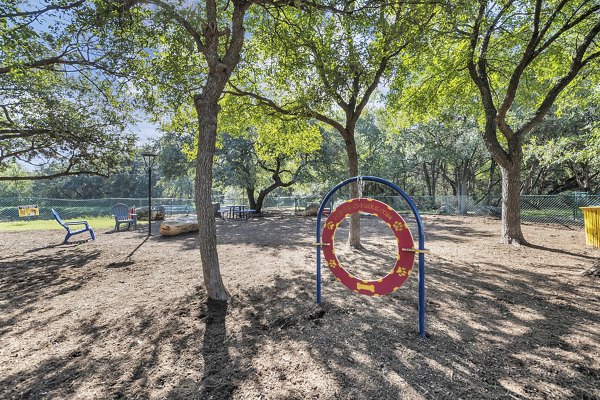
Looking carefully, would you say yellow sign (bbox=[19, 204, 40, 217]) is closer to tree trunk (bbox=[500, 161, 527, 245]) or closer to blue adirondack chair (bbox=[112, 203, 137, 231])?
blue adirondack chair (bbox=[112, 203, 137, 231])

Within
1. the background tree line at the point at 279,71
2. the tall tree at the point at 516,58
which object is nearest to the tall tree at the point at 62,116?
the background tree line at the point at 279,71

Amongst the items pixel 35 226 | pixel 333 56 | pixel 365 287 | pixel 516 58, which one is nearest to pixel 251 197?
pixel 35 226

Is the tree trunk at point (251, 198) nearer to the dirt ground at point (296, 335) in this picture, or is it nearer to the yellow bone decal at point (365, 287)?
the dirt ground at point (296, 335)

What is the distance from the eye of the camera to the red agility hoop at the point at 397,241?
9.48 feet

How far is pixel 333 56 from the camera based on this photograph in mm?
6051

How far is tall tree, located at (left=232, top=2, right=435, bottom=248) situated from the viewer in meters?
5.37

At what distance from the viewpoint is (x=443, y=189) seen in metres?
41.3

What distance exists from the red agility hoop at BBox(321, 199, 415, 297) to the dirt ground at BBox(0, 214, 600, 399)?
0.45 meters

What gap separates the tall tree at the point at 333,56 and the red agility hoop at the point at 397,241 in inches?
126

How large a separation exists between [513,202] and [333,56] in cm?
641

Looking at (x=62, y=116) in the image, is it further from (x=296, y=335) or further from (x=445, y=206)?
(x=445, y=206)

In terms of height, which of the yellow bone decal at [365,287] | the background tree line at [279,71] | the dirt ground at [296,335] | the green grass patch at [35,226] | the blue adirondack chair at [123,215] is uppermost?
the background tree line at [279,71]

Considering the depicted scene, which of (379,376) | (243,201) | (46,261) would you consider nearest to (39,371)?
(379,376)

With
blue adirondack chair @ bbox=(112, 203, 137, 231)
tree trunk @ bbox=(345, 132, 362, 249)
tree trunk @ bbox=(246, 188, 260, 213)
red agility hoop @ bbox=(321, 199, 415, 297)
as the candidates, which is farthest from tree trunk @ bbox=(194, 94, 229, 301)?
tree trunk @ bbox=(246, 188, 260, 213)
